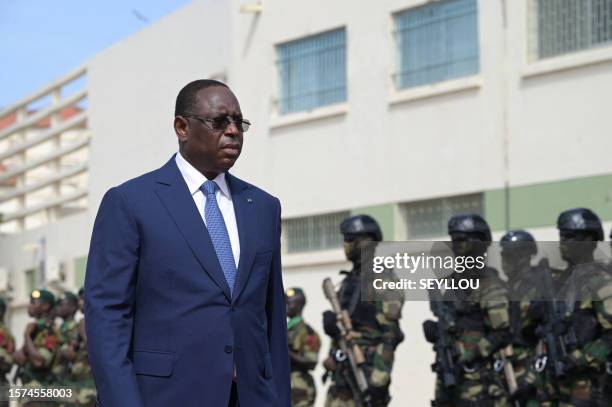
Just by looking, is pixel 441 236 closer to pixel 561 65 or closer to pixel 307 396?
pixel 561 65

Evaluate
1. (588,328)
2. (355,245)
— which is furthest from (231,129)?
(355,245)

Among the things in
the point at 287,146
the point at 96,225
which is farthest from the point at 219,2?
the point at 96,225

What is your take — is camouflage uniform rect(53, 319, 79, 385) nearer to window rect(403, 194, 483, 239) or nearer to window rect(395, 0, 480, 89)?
window rect(403, 194, 483, 239)

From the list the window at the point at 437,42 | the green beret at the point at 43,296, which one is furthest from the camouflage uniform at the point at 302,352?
the window at the point at 437,42

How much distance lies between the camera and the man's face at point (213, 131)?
4324 mm

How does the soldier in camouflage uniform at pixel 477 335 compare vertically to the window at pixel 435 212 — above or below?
below

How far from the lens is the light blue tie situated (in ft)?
14.2

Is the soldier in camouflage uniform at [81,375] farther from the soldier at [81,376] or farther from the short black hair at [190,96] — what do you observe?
the short black hair at [190,96]

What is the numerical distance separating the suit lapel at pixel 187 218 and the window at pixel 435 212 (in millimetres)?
10856

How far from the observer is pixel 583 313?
28.9ft

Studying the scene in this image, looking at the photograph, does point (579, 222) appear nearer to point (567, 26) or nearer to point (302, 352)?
point (302, 352)

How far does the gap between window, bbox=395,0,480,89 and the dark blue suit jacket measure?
11.2 metres

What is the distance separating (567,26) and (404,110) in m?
2.64

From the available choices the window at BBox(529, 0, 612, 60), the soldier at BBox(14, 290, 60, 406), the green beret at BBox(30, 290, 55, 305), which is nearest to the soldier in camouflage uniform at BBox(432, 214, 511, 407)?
the window at BBox(529, 0, 612, 60)
